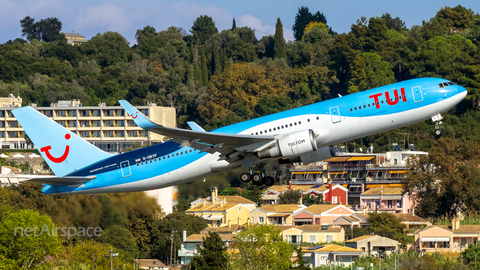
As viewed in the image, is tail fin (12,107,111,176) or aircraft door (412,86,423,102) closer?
aircraft door (412,86,423,102)

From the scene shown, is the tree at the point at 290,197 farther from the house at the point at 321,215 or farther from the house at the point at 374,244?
the house at the point at 374,244

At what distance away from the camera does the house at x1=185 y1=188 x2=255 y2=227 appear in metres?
98.8

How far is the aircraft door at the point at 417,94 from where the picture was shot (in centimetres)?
3716

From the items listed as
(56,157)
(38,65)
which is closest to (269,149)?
(56,157)

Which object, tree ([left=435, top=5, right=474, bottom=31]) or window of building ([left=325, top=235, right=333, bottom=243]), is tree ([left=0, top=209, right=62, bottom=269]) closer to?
window of building ([left=325, top=235, right=333, bottom=243])

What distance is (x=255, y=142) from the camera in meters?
37.8

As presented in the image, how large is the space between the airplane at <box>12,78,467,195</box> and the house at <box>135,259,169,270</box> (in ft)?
144

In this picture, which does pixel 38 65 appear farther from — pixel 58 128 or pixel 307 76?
pixel 58 128

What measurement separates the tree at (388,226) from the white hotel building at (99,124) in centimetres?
7587

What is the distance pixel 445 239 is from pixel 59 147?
53605 millimetres

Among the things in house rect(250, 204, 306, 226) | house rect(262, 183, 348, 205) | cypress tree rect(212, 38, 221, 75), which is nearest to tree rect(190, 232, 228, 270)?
house rect(250, 204, 306, 226)

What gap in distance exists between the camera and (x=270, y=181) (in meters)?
39.7

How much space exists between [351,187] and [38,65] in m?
112

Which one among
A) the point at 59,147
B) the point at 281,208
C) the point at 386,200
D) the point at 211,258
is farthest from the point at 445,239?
the point at 59,147
